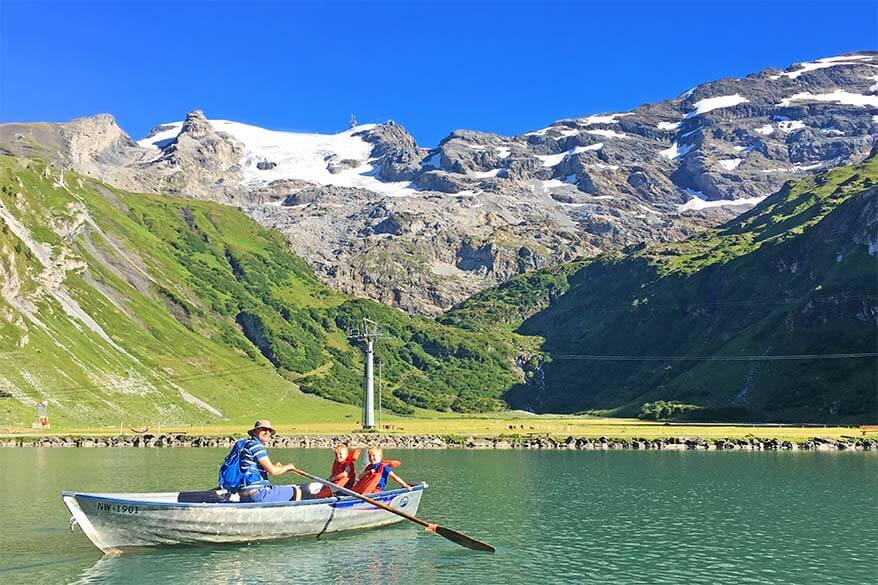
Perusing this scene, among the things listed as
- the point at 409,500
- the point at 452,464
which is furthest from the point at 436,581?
the point at 452,464

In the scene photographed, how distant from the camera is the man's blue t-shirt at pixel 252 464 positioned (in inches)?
1794

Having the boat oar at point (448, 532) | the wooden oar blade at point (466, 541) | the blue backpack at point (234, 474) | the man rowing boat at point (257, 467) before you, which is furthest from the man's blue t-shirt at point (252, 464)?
the wooden oar blade at point (466, 541)

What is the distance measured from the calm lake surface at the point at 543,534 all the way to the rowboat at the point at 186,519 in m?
0.77

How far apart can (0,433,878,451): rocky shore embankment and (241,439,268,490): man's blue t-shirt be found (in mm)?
89507

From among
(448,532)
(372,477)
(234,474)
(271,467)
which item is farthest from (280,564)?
(372,477)

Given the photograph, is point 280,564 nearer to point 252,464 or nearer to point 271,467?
point 271,467

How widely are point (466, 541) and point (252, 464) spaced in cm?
1294

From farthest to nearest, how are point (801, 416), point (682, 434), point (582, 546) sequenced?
point (801, 416), point (682, 434), point (582, 546)

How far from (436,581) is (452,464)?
62.3 m

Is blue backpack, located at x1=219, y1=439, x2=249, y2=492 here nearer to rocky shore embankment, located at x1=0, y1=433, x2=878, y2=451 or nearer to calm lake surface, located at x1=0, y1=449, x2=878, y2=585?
calm lake surface, located at x1=0, y1=449, x2=878, y2=585

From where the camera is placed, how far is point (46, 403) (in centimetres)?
17525

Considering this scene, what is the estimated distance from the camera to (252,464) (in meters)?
46.2

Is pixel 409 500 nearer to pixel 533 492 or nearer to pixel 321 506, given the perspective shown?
pixel 321 506

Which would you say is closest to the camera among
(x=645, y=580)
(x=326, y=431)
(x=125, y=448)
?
(x=645, y=580)
